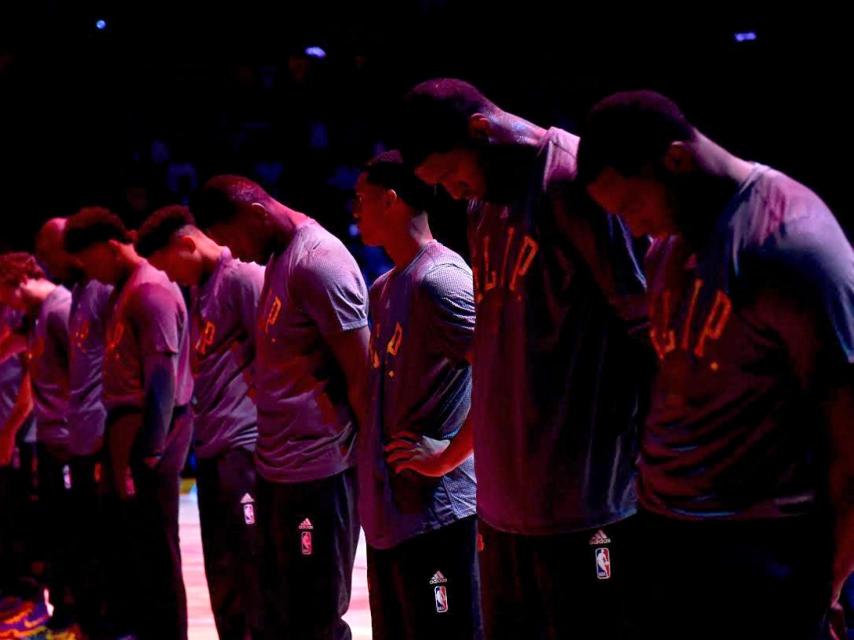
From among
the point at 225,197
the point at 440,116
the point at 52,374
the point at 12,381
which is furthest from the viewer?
the point at 12,381

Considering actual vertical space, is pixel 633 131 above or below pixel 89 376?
above

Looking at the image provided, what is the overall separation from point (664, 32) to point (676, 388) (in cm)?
502

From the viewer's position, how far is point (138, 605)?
4406mm

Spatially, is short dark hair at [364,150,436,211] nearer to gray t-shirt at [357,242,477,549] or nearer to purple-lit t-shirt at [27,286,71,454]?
gray t-shirt at [357,242,477,549]

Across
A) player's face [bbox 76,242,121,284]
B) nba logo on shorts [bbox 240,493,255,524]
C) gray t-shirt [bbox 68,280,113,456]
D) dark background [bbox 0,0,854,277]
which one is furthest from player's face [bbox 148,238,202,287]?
dark background [bbox 0,0,854,277]

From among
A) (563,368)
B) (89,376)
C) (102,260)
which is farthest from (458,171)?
(89,376)

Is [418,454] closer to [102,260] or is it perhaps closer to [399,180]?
[399,180]

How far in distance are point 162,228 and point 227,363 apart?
0.60 meters

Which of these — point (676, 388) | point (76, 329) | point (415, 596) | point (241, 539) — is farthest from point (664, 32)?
point (676, 388)

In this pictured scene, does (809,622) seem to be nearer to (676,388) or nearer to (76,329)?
(676,388)

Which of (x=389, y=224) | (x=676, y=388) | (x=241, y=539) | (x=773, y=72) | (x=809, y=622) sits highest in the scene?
(x=773, y=72)

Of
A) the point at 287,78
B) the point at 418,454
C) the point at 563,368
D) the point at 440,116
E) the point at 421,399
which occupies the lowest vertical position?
the point at 418,454

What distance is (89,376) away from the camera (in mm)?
4750

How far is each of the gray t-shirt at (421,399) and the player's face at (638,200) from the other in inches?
31.6
